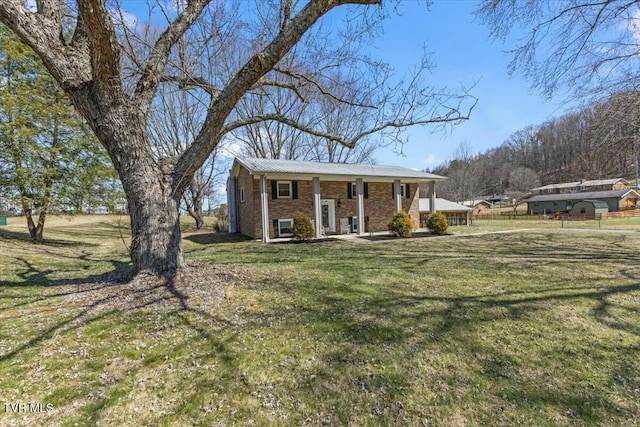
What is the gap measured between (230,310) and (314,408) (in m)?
2.14

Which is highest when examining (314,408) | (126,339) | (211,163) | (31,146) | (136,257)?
(211,163)

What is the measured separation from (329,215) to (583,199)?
40.3 meters

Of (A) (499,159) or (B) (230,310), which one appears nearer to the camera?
(B) (230,310)

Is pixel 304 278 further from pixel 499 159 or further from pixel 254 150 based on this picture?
pixel 499 159

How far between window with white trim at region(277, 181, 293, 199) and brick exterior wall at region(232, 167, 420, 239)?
234 millimetres

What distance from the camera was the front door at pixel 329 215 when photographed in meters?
17.0

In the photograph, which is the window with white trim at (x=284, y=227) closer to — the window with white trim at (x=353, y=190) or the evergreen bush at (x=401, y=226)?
the window with white trim at (x=353, y=190)

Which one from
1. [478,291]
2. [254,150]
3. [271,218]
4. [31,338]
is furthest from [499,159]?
[31,338]

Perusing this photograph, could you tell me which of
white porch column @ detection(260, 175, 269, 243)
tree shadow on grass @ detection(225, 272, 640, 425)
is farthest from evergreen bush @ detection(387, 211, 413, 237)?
tree shadow on grass @ detection(225, 272, 640, 425)

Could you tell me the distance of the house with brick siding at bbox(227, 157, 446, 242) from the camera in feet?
49.3

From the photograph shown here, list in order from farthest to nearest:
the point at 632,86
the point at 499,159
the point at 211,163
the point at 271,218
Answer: the point at 499,159 < the point at 211,163 < the point at 271,218 < the point at 632,86

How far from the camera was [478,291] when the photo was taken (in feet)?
17.2

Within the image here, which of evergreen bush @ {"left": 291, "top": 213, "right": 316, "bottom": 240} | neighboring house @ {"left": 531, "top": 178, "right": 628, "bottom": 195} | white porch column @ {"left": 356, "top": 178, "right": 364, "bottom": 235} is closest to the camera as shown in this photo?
evergreen bush @ {"left": 291, "top": 213, "right": 316, "bottom": 240}

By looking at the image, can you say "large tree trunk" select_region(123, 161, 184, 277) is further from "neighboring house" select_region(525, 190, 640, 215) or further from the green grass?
"neighboring house" select_region(525, 190, 640, 215)
